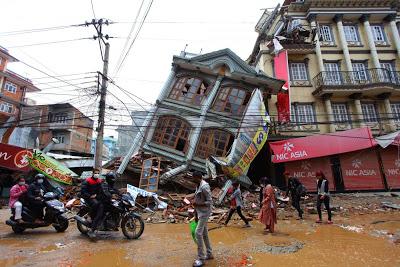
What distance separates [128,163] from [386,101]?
18580mm

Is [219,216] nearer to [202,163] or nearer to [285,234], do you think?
[285,234]

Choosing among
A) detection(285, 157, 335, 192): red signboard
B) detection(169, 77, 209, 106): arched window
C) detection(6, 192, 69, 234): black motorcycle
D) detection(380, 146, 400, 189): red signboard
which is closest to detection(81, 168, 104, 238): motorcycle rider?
detection(6, 192, 69, 234): black motorcycle

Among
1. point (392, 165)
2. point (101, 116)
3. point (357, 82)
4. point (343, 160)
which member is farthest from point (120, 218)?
Answer: point (357, 82)

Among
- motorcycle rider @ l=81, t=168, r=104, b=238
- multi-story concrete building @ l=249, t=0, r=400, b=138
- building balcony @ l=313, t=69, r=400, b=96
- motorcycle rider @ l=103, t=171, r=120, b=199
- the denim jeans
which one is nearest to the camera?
the denim jeans

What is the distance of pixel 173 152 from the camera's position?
52.9 feet

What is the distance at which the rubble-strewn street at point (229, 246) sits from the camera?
17.1 ft

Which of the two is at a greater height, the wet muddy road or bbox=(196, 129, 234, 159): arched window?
bbox=(196, 129, 234, 159): arched window

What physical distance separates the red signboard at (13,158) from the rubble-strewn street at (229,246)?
7.31 meters

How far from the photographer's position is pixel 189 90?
57.3 feet

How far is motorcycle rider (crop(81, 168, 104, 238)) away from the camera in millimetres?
6773

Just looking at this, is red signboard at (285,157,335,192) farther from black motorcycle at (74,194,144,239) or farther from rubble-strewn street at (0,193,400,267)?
black motorcycle at (74,194,144,239)

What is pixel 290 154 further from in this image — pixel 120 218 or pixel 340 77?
pixel 120 218

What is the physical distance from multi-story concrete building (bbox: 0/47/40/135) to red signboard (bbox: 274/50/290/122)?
33.7 meters

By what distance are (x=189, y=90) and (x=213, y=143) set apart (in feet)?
12.9
